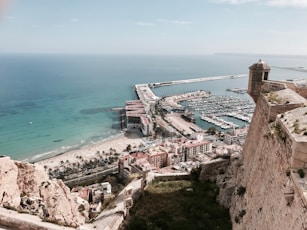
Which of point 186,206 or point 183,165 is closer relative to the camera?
point 186,206

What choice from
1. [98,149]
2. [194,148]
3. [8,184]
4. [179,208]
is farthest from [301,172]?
[98,149]

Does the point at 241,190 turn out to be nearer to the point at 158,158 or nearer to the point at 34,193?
the point at 34,193

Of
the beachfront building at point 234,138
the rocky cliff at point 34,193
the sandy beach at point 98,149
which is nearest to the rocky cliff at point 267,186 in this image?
the rocky cliff at point 34,193

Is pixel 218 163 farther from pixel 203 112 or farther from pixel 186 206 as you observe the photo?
pixel 203 112

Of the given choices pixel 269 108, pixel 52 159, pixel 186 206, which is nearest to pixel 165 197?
pixel 186 206

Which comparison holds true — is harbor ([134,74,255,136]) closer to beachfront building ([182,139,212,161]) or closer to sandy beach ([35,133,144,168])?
beachfront building ([182,139,212,161])

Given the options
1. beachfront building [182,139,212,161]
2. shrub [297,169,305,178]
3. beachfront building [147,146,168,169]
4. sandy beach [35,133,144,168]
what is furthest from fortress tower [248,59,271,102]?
sandy beach [35,133,144,168]

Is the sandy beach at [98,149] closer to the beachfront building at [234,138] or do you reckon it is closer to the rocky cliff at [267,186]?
the beachfront building at [234,138]
